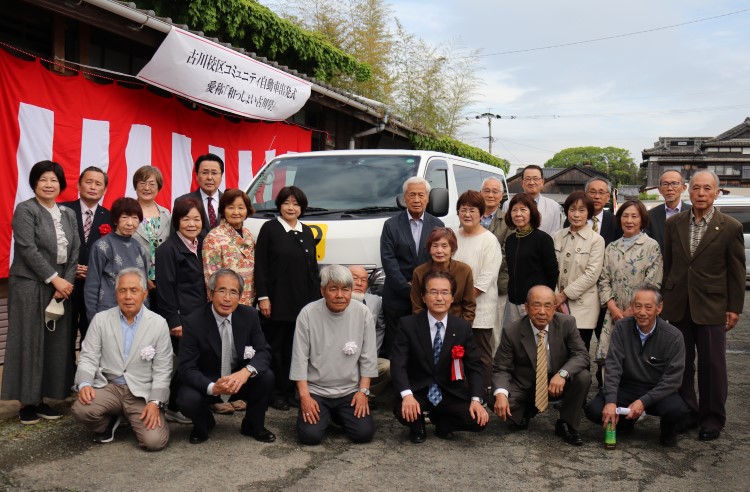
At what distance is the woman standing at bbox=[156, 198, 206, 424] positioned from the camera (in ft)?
15.9

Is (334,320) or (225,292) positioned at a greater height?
(225,292)

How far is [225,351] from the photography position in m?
4.57

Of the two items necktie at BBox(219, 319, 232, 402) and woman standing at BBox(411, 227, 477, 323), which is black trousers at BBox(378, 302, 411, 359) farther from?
necktie at BBox(219, 319, 232, 402)

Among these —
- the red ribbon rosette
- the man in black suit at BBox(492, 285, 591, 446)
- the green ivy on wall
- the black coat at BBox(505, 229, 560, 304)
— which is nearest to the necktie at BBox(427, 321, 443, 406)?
the red ribbon rosette

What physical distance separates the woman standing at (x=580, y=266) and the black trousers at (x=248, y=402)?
7.92 feet

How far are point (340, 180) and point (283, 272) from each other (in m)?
1.61

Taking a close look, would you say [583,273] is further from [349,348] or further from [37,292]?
[37,292]

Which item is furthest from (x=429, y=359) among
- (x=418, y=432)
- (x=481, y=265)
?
(x=481, y=265)

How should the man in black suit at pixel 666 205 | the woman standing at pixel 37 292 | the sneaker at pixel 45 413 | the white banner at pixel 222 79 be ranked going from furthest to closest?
the white banner at pixel 222 79 → the man in black suit at pixel 666 205 → the sneaker at pixel 45 413 → the woman standing at pixel 37 292

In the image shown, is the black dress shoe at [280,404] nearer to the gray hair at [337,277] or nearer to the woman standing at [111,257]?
the gray hair at [337,277]

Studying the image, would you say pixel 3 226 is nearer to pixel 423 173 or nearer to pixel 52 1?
pixel 52 1

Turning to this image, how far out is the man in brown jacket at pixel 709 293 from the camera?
4.73m

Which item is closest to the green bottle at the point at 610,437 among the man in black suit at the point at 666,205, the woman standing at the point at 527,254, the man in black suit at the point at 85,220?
the woman standing at the point at 527,254

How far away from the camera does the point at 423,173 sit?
6500 millimetres
